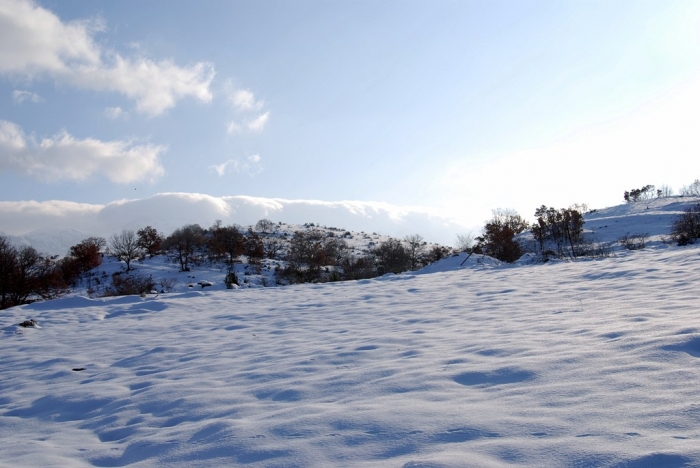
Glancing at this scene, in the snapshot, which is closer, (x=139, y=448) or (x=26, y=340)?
(x=139, y=448)

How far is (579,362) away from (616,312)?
245 centimetres

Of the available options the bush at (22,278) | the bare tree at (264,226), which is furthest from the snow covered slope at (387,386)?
the bare tree at (264,226)

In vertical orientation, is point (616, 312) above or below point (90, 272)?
below

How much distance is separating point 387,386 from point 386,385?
32 mm

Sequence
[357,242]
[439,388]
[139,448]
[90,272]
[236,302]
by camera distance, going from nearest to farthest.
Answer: [139,448]
[439,388]
[236,302]
[90,272]
[357,242]

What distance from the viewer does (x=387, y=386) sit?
3.57m

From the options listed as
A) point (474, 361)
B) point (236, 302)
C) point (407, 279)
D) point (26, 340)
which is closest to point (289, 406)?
point (474, 361)

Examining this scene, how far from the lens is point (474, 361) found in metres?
3.96

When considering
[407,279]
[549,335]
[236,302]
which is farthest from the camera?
[407,279]

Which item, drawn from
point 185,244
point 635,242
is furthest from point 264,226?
point 635,242

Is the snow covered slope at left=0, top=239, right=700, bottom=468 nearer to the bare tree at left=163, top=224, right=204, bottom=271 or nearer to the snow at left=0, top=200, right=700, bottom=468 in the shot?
the snow at left=0, top=200, right=700, bottom=468

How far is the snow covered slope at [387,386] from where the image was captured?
2354mm

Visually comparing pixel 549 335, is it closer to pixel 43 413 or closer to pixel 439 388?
pixel 439 388

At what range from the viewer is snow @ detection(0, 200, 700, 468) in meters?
2.36
